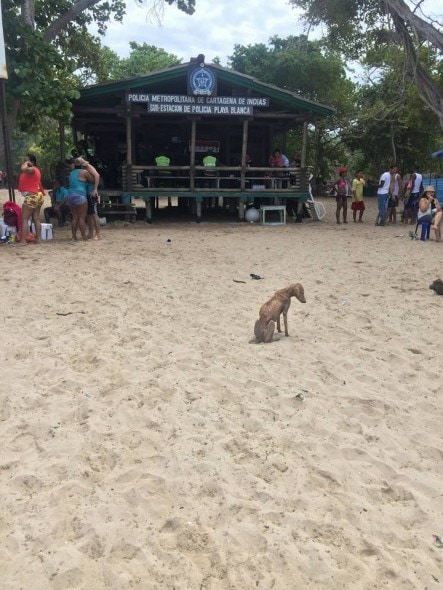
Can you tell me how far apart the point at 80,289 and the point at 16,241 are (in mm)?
4764

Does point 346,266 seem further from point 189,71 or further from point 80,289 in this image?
point 189,71

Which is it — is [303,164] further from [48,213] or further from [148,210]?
[48,213]

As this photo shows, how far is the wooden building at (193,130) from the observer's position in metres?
15.1

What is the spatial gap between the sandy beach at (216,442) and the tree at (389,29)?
1004cm

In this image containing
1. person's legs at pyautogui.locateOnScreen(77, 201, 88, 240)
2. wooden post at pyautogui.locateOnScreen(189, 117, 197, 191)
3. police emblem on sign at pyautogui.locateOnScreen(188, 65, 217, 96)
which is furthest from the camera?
wooden post at pyautogui.locateOnScreen(189, 117, 197, 191)

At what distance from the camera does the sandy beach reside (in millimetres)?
2574

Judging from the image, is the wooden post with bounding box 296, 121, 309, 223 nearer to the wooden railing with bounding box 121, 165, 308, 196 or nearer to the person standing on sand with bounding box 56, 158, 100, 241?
the wooden railing with bounding box 121, 165, 308, 196

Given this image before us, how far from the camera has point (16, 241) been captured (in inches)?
456

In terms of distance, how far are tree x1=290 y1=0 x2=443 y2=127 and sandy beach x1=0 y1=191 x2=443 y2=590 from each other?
1004 centimetres

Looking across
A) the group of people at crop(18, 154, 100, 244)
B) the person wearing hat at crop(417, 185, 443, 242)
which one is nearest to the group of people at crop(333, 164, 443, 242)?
the person wearing hat at crop(417, 185, 443, 242)

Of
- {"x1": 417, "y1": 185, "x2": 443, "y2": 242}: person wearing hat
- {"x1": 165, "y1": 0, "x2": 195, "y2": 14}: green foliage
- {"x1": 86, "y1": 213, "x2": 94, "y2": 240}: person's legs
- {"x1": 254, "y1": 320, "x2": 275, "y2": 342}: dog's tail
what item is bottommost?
{"x1": 254, "y1": 320, "x2": 275, "y2": 342}: dog's tail

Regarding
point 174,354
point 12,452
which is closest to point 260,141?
point 174,354

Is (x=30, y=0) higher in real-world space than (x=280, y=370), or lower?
higher

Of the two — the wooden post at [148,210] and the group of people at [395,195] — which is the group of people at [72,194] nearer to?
the wooden post at [148,210]
